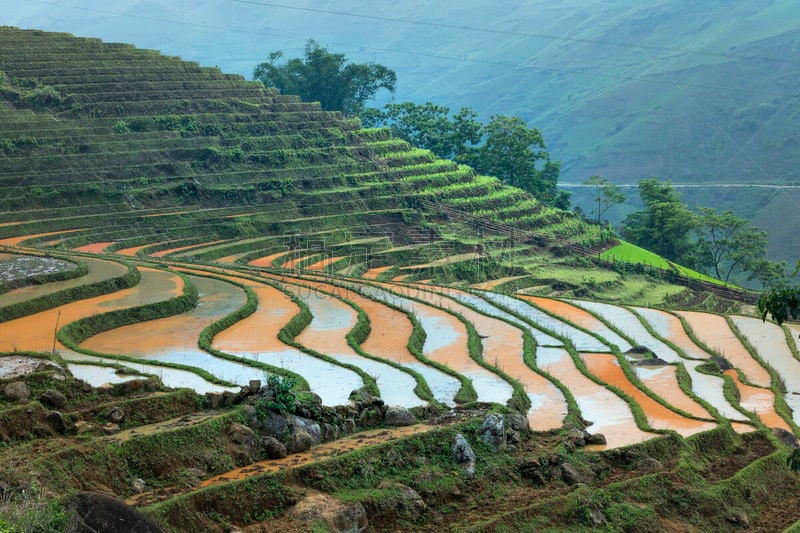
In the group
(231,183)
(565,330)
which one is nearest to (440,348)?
(565,330)

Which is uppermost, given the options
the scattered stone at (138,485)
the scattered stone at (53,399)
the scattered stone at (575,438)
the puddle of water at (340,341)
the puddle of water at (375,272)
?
the scattered stone at (53,399)

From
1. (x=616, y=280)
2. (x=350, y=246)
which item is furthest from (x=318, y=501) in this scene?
(x=616, y=280)

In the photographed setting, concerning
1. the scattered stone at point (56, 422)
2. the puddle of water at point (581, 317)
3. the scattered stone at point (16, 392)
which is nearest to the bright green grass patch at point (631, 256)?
the puddle of water at point (581, 317)

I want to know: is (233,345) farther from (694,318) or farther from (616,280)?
(616,280)

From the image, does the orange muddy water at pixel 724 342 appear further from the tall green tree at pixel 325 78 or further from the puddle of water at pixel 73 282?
the tall green tree at pixel 325 78

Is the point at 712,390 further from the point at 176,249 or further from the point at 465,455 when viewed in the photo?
the point at 176,249

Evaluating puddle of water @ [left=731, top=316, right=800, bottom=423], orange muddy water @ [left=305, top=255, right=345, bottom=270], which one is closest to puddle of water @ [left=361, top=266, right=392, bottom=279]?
orange muddy water @ [left=305, top=255, right=345, bottom=270]

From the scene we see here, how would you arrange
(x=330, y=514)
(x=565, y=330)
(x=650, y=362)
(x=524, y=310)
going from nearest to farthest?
(x=330, y=514)
(x=650, y=362)
(x=565, y=330)
(x=524, y=310)
